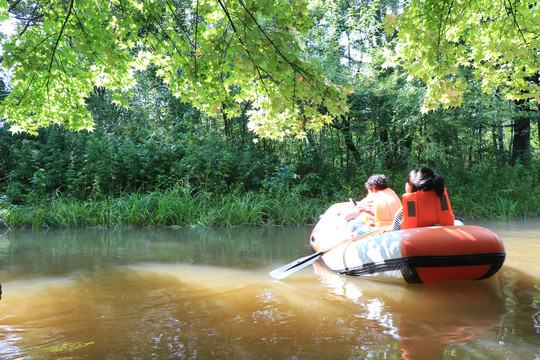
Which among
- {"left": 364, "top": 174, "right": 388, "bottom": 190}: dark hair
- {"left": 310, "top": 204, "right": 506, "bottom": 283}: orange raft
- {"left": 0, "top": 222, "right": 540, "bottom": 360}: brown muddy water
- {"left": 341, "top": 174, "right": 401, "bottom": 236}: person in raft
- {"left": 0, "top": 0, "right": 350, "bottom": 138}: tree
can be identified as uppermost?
{"left": 0, "top": 0, "right": 350, "bottom": 138}: tree

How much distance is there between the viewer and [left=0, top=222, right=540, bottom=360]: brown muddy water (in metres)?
2.36

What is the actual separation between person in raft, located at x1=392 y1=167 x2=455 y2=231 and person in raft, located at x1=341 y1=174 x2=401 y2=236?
2.00 ft

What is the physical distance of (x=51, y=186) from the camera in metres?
10.2

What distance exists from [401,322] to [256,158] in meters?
9.09

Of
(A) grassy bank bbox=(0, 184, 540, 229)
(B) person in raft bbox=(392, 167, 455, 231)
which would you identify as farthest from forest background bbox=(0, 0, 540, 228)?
(B) person in raft bbox=(392, 167, 455, 231)

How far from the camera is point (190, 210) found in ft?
29.8

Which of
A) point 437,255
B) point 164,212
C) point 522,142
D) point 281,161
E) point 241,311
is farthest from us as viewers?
point 522,142

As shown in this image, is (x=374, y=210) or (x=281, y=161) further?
(x=281, y=161)

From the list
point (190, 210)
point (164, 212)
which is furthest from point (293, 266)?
point (164, 212)

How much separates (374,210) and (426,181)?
1.05 meters

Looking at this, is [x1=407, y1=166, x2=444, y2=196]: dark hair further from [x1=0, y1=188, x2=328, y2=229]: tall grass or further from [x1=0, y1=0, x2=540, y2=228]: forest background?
[x1=0, y1=188, x2=328, y2=229]: tall grass

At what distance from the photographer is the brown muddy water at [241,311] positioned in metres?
2.36

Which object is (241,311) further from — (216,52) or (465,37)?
(465,37)

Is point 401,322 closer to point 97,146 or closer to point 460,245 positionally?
point 460,245
